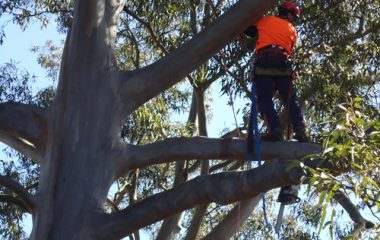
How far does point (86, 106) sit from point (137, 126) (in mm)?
2917

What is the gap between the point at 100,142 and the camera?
243 inches

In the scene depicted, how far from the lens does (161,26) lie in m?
8.88

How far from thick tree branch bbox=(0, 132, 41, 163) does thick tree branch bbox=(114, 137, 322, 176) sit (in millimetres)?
742

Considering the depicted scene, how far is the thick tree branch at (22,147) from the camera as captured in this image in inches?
260

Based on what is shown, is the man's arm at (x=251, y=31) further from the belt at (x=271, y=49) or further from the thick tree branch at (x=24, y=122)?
the thick tree branch at (x=24, y=122)

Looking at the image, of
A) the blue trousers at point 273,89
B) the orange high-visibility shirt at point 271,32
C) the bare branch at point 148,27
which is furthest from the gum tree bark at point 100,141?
the bare branch at point 148,27

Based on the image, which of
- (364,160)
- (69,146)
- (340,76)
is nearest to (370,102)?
(340,76)

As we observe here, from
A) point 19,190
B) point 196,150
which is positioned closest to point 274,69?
point 196,150

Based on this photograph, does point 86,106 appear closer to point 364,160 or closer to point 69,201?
point 69,201

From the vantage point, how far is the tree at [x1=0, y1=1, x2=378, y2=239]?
5664 millimetres

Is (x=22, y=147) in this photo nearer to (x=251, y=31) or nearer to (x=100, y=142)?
(x=100, y=142)

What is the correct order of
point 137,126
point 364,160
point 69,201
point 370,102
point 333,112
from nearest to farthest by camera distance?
point 364,160 < point 69,201 < point 333,112 < point 370,102 < point 137,126

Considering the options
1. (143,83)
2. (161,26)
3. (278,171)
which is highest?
(161,26)

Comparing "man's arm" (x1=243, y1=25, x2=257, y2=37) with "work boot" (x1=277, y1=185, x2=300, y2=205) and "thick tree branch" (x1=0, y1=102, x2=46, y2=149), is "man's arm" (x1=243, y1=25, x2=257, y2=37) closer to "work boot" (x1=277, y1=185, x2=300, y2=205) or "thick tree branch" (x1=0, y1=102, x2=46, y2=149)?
"work boot" (x1=277, y1=185, x2=300, y2=205)
